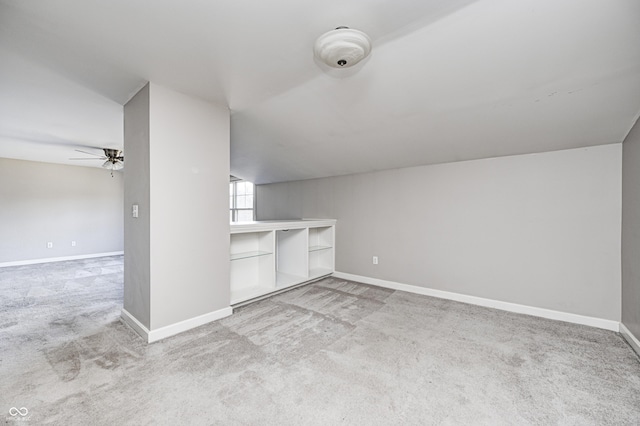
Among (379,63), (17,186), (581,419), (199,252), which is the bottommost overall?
(581,419)

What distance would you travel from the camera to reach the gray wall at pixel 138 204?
2.29 metres

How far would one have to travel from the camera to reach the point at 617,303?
247cm

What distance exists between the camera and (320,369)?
73.3 inches

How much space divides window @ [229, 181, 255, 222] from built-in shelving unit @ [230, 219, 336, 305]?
3.34m

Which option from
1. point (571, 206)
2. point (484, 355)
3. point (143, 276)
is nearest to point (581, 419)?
point (484, 355)

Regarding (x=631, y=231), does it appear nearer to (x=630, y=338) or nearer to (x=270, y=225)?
(x=630, y=338)

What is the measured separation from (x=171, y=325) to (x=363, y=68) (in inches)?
106

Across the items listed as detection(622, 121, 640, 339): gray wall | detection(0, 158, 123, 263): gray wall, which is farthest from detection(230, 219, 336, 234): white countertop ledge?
detection(0, 158, 123, 263): gray wall

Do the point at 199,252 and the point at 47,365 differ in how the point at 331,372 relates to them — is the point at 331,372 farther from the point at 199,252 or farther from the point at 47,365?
the point at 47,365

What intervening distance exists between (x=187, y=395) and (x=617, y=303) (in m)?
3.70

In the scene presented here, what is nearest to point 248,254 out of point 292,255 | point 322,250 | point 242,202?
point 292,255

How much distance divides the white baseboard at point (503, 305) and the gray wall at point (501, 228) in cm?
5

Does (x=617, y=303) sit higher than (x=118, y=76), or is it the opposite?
(x=118, y=76)

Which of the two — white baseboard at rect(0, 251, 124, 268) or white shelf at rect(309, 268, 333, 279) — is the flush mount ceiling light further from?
white baseboard at rect(0, 251, 124, 268)
